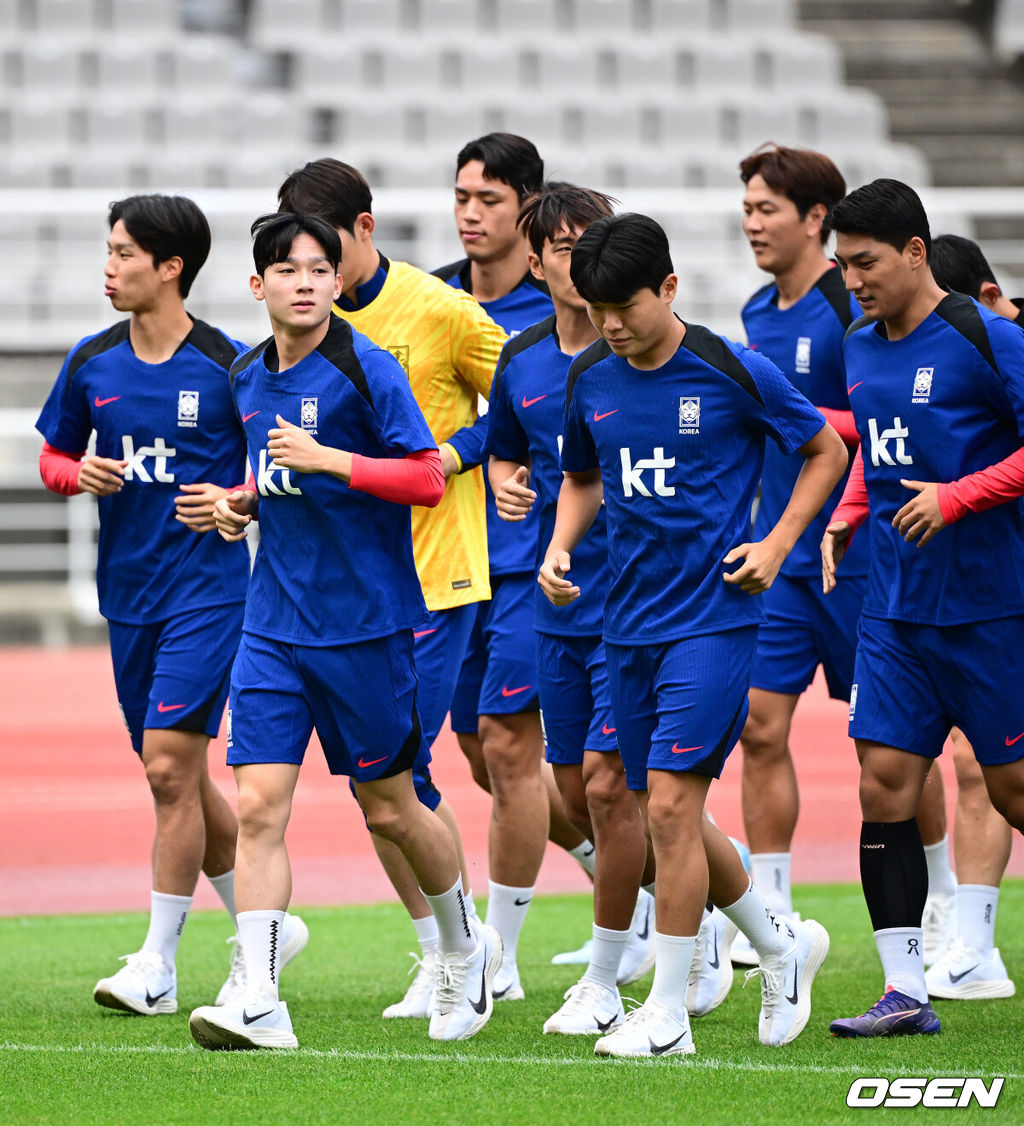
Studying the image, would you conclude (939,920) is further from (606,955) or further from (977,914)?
(606,955)

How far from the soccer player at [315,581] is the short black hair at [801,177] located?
2.30 metres

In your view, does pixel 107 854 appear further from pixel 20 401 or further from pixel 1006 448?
pixel 20 401

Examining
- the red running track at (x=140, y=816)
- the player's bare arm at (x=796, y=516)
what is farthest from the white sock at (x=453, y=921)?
the red running track at (x=140, y=816)

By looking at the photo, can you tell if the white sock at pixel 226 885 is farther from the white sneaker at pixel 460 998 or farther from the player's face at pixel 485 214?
the player's face at pixel 485 214

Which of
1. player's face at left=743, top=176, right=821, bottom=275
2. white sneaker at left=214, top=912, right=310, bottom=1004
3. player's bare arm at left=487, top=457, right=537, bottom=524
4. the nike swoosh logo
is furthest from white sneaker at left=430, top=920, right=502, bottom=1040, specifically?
player's face at left=743, top=176, right=821, bottom=275

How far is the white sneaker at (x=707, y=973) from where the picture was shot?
570 centimetres

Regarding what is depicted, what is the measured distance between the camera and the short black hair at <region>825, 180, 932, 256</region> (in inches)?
204

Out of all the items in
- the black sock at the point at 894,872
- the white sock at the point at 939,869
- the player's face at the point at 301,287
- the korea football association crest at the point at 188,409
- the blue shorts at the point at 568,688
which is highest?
the player's face at the point at 301,287

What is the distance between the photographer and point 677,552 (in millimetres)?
4922

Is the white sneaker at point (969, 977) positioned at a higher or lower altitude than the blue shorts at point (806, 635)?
lower

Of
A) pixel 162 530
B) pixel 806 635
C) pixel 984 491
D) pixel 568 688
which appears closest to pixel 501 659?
pixel 568 688

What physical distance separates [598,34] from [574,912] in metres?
21.0

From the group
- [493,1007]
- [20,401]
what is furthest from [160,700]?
→ [20,401]

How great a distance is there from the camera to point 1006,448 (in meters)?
5.21
